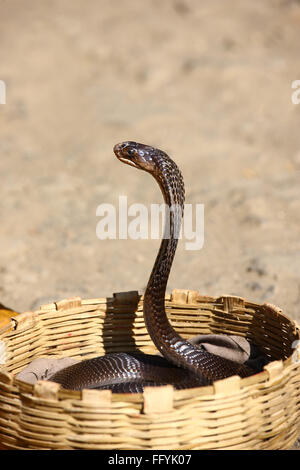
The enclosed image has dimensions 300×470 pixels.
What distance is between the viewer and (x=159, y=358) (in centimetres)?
298

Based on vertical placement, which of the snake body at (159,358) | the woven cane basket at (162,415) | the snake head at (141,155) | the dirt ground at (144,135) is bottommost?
the woven cane basket at (162,415)

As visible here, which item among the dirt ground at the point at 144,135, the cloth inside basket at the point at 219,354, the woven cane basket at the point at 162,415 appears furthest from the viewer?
the dirt ground at the point at 144,135

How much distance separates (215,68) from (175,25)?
1129mm

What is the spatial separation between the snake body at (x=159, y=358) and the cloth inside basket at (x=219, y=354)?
0.39 feet

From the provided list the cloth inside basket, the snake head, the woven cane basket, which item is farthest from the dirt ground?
the snake head

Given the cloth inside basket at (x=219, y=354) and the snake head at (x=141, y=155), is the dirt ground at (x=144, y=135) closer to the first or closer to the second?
the cloth inside basket at (x=219, y=354)

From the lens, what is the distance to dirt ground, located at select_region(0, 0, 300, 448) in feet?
15.5

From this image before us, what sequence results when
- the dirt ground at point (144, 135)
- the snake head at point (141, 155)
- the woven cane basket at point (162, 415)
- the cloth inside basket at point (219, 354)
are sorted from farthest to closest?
the dirt ground at point (144, 135) < the cloth inside basket at point (219, 354) < the snake head at point (141, 155) < the woven cane basket at point (162, 415)

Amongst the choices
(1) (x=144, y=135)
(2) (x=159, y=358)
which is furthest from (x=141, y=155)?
(1) (x=144, y=135)

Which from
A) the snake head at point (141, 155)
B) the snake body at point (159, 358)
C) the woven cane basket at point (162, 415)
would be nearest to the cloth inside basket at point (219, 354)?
the snake body at point (159, 358)

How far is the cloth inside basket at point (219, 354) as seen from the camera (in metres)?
2.88

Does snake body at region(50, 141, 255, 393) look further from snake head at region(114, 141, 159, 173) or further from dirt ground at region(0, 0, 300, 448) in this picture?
dirt ground at region(0, 0, 300, 448)

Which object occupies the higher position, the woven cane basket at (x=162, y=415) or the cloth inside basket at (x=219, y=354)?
the cloth inside basket at (x=219, y=354)
